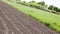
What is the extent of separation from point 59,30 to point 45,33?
2.31 m

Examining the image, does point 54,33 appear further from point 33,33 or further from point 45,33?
point 33,33

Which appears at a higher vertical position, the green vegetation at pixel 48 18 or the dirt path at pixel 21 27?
the dirt path at pixel 21 27

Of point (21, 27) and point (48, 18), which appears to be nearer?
point (21, 27)

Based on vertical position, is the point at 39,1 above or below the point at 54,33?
below

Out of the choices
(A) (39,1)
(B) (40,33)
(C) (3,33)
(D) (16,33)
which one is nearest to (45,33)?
(B) (40,33)

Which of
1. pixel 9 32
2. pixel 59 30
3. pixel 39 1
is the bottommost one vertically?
pixel 39 1

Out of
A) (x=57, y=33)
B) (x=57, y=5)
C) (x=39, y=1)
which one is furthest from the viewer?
(x=39, y=1)

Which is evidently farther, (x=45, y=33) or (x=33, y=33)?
(x=45, y=33)

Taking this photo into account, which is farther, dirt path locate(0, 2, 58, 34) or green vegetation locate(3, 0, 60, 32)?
green vegetation locate(3, 0, 60, 32)

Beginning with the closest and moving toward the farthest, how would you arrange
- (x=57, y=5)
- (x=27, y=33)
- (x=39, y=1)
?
(x=27, y=33)
(x=57, y=5)
(x=39, y=1)

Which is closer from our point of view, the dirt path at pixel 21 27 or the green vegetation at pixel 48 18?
the dirt path at pixel 21 27

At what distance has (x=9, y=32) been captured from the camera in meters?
11.3

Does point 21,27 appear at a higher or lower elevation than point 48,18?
higher

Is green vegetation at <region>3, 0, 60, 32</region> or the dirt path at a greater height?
the dirt path
